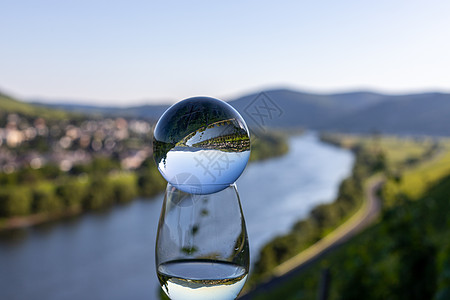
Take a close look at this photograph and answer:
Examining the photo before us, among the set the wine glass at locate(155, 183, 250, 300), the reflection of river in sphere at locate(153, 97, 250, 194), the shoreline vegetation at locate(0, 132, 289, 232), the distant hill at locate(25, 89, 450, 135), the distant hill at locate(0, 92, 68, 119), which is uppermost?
the reflection of river in sphere at locate(153, 97, 250, 194)

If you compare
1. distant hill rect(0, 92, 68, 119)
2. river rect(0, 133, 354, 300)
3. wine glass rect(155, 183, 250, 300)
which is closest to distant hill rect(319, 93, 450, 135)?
river rect(0, 133, 354, 300)

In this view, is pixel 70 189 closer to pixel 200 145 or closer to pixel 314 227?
pixel 314 227

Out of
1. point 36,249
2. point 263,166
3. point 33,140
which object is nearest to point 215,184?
point 36,249

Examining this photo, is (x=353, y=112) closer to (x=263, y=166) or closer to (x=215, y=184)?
(x=263, y=166)

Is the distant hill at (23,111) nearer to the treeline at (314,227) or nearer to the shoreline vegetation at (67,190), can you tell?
the shoreline vegetation at (67,190)

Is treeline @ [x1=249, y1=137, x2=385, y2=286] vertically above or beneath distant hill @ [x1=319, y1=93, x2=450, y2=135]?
beneath

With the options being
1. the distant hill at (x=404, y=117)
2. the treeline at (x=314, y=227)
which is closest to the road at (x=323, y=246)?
the treeline at (x=314, y=227)

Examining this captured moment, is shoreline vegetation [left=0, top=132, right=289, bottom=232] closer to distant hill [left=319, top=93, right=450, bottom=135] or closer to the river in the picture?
the river

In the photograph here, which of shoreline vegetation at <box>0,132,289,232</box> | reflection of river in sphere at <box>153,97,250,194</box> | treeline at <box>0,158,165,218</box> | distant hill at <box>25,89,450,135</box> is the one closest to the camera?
reflection of river in sphere at <box>153,97,250,194</box>
